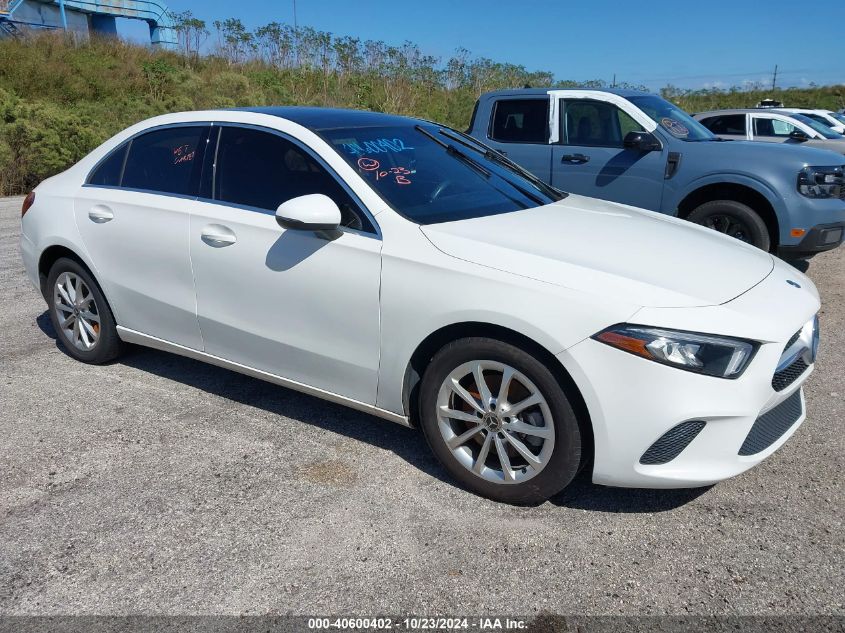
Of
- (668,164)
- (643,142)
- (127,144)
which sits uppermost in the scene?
(127,144)

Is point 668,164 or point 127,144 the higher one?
point 127,144

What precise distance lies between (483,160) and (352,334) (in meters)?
1.54

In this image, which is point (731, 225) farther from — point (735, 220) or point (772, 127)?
point (772, 127)

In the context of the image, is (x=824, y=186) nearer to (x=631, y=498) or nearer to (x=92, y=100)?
(x=631, y=498)

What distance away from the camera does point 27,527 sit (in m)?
2.97

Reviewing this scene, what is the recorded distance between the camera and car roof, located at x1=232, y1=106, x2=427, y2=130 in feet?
12.4

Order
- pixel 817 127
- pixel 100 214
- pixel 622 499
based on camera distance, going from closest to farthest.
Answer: pixel 622 499
pixel 100 214
pixel 817 127

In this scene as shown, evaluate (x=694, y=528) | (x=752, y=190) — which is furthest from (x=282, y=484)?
(x=752, y=190)

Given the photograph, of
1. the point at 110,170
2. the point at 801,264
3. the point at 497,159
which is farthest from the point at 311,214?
the point at 801,264

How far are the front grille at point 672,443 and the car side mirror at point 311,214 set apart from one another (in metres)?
1.67

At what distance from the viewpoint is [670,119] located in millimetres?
7355

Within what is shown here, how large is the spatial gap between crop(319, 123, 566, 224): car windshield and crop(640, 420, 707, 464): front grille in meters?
1.37

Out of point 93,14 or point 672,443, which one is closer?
point 672,443

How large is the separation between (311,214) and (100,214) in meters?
1.86
